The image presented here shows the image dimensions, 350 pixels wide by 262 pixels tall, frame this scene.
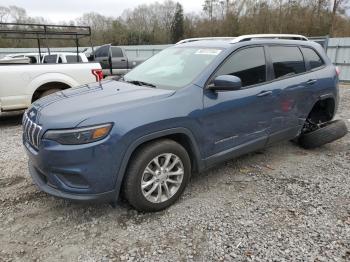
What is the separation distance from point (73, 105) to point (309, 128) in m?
3.74

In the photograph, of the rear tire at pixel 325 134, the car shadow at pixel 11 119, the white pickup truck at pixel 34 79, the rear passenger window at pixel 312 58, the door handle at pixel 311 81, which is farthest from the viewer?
the car shadow at pixel 11 119

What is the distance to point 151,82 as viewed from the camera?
12.1 feet

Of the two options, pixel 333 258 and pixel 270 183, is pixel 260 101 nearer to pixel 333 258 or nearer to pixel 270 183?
pixel 270 183

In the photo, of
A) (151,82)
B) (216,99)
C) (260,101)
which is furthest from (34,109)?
(260,101)

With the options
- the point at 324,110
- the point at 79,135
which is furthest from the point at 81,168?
the point at 324,110

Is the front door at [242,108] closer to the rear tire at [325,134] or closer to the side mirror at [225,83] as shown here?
the side mirror at [225,83]

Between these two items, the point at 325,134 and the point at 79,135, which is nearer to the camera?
the point at 79,135

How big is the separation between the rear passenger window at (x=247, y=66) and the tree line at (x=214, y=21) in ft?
40.3

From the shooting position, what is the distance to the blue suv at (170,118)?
9.04 feet

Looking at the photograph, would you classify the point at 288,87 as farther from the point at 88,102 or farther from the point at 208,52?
the point at 88,102

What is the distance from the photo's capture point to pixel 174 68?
385cm

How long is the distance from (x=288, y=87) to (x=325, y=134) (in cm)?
116

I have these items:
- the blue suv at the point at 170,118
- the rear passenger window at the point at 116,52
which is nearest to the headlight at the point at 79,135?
the blue suv at the point at 170,118

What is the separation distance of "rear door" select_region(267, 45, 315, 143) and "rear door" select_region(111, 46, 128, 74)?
34.9ft
